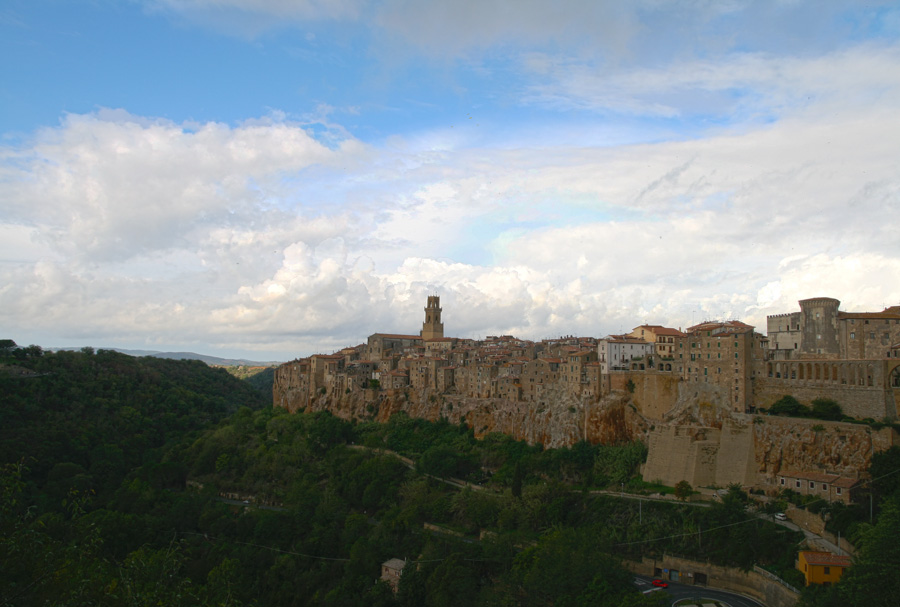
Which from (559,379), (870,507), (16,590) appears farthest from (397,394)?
(16,590)

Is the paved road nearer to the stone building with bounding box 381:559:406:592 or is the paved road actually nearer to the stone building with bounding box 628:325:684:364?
the stone building with bounding box 381:559:406:592

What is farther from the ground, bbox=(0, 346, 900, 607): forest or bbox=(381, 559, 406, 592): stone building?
bbox=(0, 346, 900, 607): forest

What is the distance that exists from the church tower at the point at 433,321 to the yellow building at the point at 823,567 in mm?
47806

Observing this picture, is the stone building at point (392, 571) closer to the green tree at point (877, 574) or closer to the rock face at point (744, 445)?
the rock face at point (744, 445)

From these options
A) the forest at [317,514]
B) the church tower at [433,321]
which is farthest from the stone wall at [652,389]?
the church tower at [433,321]

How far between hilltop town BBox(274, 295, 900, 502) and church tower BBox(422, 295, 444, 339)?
16.9 meters

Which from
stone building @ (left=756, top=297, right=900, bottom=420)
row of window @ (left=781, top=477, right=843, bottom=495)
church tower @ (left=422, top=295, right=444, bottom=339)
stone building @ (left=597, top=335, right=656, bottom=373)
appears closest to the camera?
row of window @ (left=781, top=477, right=843, bottom=495)

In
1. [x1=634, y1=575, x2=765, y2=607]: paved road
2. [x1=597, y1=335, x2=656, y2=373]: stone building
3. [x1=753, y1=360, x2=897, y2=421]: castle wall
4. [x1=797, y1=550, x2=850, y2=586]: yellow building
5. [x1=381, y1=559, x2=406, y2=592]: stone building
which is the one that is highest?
[x1=597, y1=335, x2=656, y2=373]: stone building

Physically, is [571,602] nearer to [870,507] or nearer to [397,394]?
[870,507]

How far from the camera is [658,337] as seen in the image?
4172 centimetres

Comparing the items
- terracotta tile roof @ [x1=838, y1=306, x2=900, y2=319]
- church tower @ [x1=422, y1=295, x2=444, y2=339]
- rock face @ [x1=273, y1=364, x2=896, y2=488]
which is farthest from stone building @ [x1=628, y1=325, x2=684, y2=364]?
church tower @ [x1=422, y1=295, x2=444, y2=339]

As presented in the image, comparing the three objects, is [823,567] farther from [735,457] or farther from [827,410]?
[827,410]

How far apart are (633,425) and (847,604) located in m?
17.2

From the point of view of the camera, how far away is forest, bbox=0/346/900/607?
752 inches
